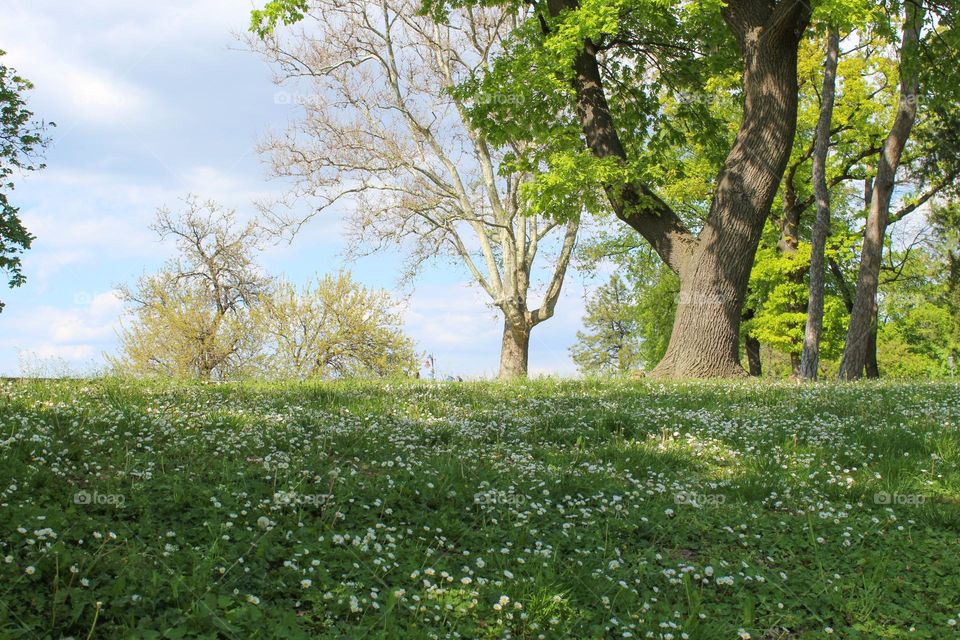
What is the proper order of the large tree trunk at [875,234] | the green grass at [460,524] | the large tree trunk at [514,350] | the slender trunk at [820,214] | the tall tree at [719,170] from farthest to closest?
the large tree trunk at [514,350]
the large tree trunk at [875,234]
the slender trunk at [820,214]
the tall tree at [719,170]
the green grass at [460,524]

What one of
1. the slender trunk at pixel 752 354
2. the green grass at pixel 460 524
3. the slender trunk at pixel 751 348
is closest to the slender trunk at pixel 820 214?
the green grass at pixel 460 524

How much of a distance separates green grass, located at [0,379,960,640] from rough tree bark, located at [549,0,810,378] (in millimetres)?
7003

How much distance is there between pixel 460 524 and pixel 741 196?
13.4 m

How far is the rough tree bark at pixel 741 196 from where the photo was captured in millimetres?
16672

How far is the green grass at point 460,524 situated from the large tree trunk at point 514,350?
20335 millimetres

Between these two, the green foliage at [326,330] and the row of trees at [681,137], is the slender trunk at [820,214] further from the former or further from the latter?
the green foliage at [326,330]

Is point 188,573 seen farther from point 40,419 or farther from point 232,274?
point 232,274

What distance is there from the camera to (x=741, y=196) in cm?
1673

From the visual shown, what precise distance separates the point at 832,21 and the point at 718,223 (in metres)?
4.84

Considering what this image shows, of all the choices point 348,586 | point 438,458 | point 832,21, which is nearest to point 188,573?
point 348,586

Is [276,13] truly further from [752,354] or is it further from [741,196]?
[752,354]

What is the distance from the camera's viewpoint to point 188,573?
14.8 feet

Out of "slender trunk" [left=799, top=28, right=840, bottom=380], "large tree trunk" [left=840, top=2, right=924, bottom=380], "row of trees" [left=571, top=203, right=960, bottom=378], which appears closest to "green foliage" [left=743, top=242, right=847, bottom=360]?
"row of trees" [left=571, top=203, right=960, bottom=378]

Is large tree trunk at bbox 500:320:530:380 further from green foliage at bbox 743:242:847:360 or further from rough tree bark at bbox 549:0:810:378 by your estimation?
rough tree bark at bbox 549:0:810:378
